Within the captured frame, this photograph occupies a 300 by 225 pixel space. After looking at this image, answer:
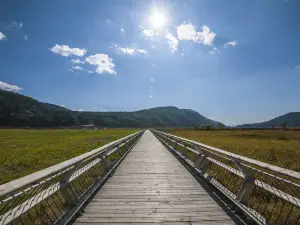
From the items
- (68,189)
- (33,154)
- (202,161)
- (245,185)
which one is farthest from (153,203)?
(33,154)

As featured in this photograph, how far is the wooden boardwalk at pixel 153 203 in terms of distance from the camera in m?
4.42

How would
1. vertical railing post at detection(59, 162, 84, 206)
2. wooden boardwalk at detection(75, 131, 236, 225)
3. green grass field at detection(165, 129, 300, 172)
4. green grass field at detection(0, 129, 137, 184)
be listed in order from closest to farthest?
wooden boardwalk at detection(75, 131, 236, 225) < vertical railing post at detection(59, 162, 84, 206) < green grass field at detection(0, 129, 137, 184) < green grass field at detection(165, 129, 300, 172)

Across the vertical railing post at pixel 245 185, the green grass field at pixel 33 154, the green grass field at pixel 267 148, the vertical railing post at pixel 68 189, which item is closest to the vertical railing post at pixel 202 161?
the vertical railing post at pixel 245 185

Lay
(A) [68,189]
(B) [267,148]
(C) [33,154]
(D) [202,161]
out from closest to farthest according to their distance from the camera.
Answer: (A) [68,189], (D) [202,161], (C) [33,154], (B) [267,148]

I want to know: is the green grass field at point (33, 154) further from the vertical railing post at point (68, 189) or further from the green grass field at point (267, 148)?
the green grass field at point (267, 148)

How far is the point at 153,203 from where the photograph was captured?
5.36 m

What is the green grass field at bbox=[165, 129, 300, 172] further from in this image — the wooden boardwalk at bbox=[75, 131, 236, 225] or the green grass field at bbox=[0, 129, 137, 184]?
the green grass field at bbox=[0, 129, 137, 184]

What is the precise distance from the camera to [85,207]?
502 cm

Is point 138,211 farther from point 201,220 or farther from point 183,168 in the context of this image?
point 183,168

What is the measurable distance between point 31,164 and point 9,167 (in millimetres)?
1148

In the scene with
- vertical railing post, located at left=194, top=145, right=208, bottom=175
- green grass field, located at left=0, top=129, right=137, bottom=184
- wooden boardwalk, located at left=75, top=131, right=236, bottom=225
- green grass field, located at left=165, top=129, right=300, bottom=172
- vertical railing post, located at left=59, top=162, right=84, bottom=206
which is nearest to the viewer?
wooden boardwalk, located at left=75, top=131, right=236, bottom=225

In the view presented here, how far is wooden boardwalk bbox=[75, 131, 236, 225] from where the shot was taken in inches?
174

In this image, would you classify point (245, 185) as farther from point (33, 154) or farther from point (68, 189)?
point (33, 154)

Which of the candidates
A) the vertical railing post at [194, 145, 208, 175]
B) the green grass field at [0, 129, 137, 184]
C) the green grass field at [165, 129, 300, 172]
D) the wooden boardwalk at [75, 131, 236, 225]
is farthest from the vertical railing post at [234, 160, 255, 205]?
the green grass field at [165, 129, 300, 172]
